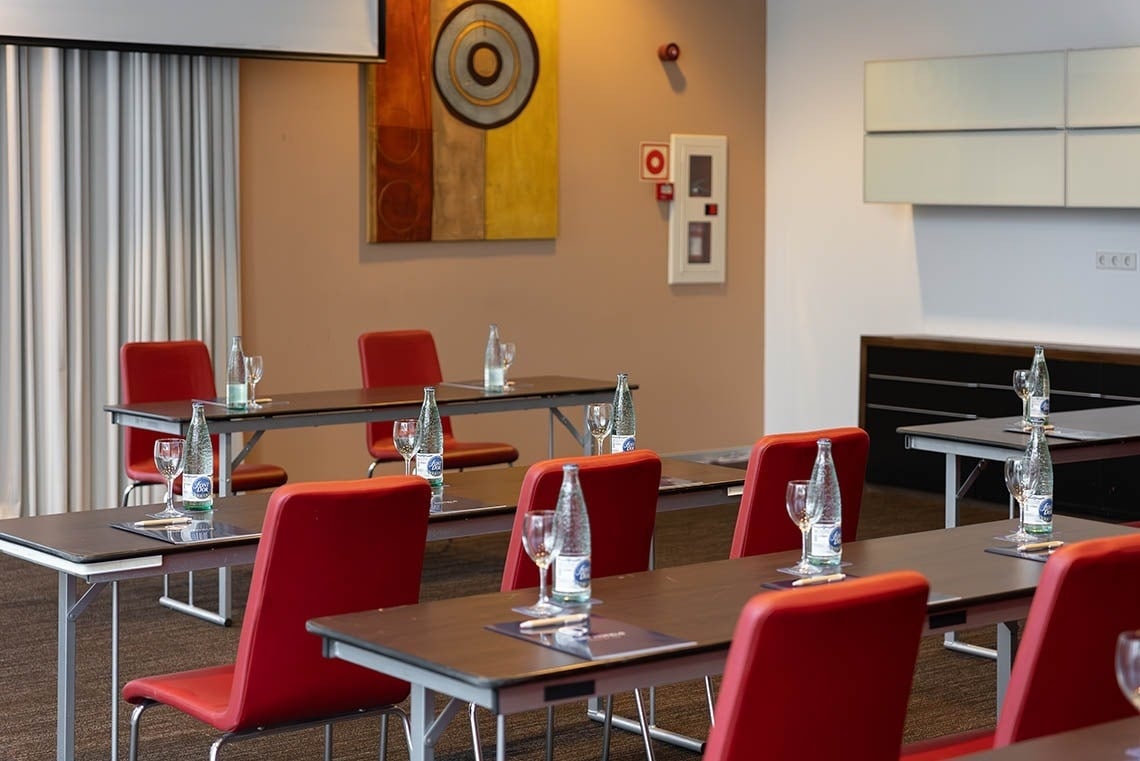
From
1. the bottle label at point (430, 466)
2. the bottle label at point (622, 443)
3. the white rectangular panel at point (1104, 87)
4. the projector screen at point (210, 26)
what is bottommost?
the bottle label at point (430, 466)

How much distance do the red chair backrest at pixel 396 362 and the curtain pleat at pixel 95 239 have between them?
3.18ft

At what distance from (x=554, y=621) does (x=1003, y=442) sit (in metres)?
3.03

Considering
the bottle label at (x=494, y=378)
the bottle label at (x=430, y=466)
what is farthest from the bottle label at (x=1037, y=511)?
the bottle label at (x=494, y=378)

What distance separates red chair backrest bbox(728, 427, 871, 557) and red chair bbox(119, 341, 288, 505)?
9.75 feet

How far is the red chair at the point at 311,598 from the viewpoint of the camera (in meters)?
3.44

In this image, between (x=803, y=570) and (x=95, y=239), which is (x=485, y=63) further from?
(x=803, y=570)

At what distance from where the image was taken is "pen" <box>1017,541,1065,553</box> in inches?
144

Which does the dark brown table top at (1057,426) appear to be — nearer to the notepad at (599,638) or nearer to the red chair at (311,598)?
the red chair at (311,598)

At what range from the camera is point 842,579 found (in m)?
3.33

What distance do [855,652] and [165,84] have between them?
20.0ft

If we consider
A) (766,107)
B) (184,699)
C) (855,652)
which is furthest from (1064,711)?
(766,107)

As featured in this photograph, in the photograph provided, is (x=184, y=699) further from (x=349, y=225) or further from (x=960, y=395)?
(x=960, y=395)

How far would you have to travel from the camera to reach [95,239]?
7.82m

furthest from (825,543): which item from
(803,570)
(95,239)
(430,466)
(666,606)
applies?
(95,239)
